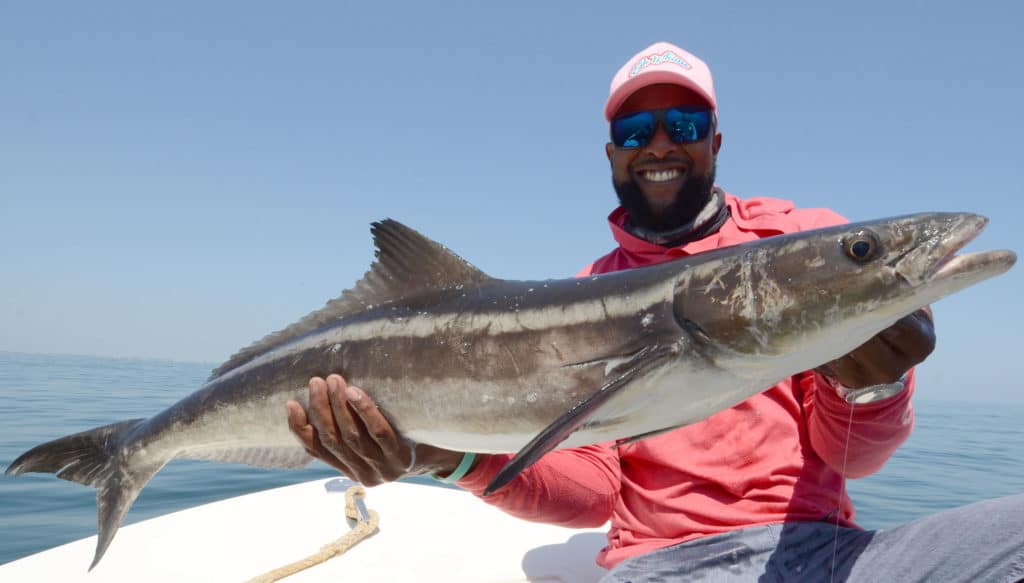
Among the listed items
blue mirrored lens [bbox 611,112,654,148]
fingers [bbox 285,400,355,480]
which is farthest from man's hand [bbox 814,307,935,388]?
fingers [bbox 285,400,355,480]

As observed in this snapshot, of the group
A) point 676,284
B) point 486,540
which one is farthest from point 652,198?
point 486,540

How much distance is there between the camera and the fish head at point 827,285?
2199 millimetres

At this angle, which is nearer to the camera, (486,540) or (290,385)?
(290,385)

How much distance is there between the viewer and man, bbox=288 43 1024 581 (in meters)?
2.88

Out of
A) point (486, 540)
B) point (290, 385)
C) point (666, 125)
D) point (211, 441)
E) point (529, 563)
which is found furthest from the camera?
point (486, 540)

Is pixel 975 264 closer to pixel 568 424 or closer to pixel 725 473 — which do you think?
pixel 568 424

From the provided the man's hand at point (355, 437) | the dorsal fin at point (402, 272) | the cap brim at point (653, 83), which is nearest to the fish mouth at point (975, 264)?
the dorsal fin at point (402, 272)

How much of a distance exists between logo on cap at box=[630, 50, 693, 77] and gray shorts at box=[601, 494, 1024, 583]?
10.2 feet

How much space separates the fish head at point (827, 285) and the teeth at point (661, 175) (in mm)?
2078

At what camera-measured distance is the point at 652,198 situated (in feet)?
15.2

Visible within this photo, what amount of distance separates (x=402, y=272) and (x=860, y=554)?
270 cm

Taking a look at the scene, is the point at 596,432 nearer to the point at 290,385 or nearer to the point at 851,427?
the point at 851,427

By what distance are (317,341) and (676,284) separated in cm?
190

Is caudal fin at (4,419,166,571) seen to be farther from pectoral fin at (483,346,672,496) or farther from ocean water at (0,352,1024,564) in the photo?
ocean water at (0,352,1024,564)
